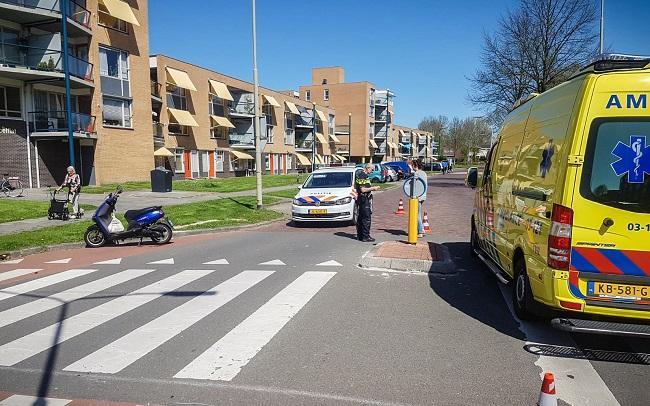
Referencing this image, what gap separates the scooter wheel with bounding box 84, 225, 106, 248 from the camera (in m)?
10.5

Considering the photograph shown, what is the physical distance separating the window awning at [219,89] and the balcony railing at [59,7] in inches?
622

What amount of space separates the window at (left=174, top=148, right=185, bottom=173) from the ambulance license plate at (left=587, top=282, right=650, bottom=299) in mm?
37058

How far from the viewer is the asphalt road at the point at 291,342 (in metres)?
3.56

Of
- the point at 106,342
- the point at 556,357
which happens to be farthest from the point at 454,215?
the point at 106,342

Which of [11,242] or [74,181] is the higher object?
[74,181]

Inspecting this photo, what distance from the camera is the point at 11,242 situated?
10180 mm

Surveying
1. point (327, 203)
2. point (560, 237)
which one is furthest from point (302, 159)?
point (560, 237)

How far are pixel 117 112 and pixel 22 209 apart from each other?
15605mm

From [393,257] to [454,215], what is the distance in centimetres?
924

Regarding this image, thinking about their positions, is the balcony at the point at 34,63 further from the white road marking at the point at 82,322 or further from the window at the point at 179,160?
the white road marking at the point at 82,322

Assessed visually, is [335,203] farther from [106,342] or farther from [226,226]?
[106,342]

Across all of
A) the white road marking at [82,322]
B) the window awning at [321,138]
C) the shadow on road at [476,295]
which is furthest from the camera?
the window awning at [321,138]

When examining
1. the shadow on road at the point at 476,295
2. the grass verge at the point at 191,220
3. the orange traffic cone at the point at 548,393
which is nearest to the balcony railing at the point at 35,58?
the grass verge at the point at 191,220

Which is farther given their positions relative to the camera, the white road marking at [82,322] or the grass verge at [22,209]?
the grass verge at [22,209]
